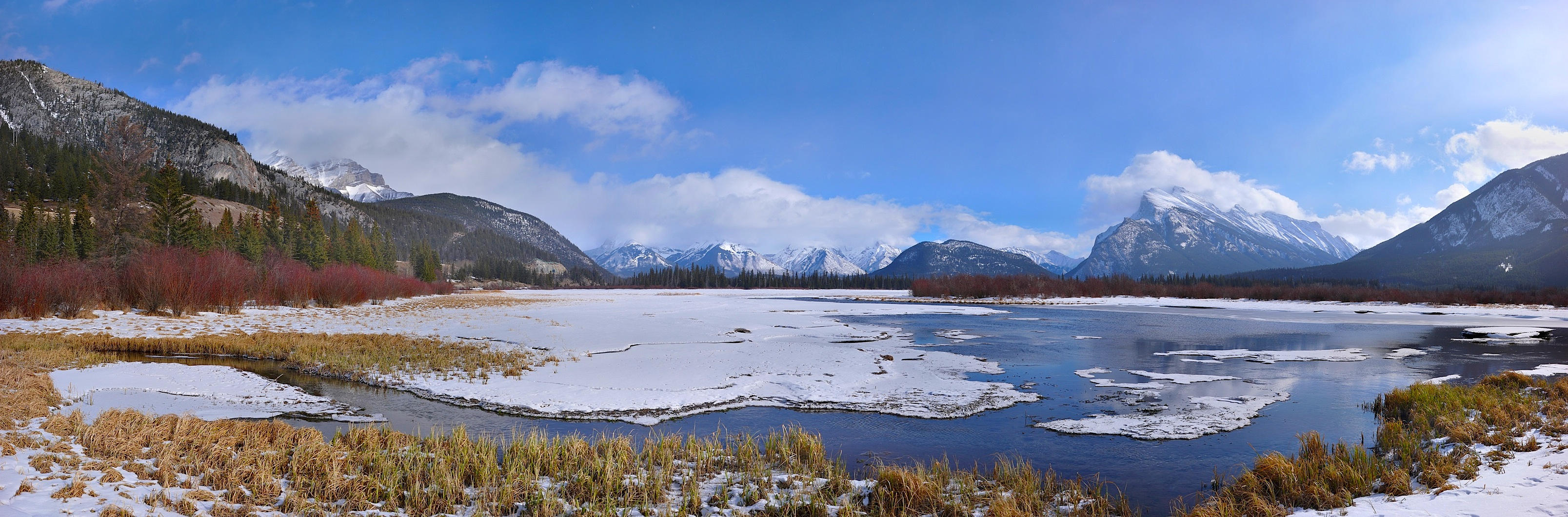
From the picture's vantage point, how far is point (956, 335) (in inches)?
1345

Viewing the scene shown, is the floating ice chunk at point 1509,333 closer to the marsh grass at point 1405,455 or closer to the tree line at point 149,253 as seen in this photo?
the marsh grass at point 1405,455

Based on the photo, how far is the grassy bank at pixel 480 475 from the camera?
7.15m

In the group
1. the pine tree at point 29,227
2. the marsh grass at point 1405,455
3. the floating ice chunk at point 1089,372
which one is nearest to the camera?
the marsh grass at point 1405,455

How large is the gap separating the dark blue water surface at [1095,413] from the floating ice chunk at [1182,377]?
0.40 meters

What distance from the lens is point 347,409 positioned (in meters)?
13.4

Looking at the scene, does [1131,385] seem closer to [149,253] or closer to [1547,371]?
[1547,371]

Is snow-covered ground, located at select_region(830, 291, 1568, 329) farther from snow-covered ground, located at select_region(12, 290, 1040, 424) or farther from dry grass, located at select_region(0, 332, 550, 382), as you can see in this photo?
dry grass, located at select_region(0, 332, 550, 382)

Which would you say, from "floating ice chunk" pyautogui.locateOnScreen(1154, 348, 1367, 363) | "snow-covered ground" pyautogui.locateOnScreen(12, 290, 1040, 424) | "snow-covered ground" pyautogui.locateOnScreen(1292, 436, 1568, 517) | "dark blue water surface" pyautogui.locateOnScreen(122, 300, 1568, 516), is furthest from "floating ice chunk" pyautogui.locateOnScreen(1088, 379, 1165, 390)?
"snow-covered ground" pyautogui.locateOnScreen(1292, 436, 1568, 517)

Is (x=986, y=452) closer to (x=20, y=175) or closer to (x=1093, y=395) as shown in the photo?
(x=1093, y=395)

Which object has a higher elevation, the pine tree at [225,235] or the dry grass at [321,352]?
the pine tree at [225,235]

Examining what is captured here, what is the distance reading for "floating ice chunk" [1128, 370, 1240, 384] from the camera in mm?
18609

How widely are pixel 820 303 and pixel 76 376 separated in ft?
203

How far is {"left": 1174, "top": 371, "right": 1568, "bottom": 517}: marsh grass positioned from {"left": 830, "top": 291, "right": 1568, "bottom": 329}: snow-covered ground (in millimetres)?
44852

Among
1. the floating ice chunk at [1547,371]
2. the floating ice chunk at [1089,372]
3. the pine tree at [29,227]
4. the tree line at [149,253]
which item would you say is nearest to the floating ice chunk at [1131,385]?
the floating ice chunk at [1089,372]
